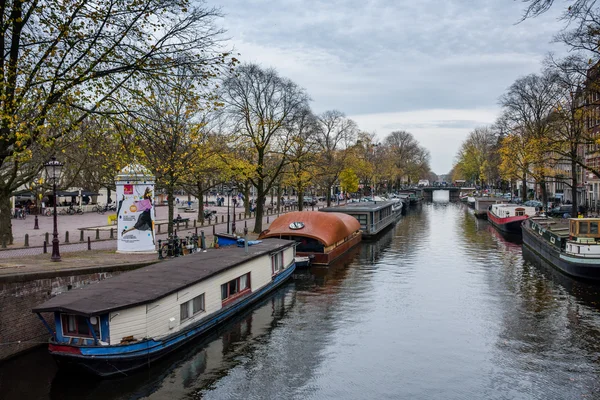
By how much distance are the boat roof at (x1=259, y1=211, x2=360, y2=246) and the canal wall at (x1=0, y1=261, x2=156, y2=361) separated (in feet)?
61.4

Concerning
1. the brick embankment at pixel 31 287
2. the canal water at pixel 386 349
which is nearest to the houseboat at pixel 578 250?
the canal water at pixel 386 349

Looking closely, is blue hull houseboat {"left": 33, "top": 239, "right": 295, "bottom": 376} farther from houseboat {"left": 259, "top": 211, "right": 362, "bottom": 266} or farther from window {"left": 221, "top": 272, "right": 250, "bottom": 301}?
houseboat {"left": 259, "top": 211, "right": 362, "bottom": 266}

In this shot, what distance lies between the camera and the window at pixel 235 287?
2360cm

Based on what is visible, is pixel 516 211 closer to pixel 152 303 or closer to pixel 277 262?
pixel 277 262

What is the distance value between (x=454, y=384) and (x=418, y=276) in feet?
59.0

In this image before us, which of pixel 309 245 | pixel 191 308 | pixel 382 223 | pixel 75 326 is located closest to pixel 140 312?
pixel 75 326

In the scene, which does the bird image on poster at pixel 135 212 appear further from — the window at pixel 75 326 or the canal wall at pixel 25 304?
the window at pixel 75 326

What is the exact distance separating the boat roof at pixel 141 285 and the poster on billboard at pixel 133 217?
4211 millimetres

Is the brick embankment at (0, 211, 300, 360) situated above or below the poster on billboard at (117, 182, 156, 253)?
below

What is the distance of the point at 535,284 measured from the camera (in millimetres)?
32438

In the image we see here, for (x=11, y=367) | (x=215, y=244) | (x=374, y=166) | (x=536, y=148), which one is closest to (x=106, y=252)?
(x=215, y=244)

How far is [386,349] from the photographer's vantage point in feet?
66.9

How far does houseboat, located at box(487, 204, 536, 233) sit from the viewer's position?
59281 millimetres

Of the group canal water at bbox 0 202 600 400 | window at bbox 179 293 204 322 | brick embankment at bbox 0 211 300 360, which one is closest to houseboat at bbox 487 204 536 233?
canal water at bbox 0 202 600 400
